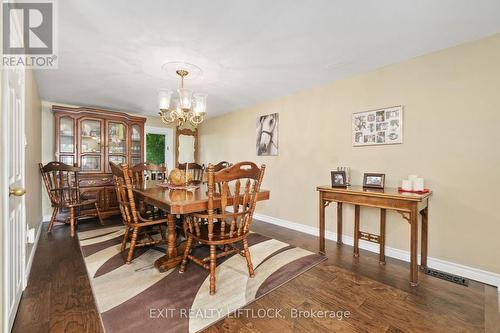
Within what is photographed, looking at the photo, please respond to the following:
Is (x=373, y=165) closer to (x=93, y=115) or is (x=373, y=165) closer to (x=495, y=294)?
(x=495, y=294)

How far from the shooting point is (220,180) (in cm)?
162

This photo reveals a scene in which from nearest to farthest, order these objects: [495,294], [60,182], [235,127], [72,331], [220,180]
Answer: [72,331]
[220,180]
[495,294]
[60,182]
[235,127]

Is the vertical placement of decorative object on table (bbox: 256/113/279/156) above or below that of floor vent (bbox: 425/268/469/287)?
above

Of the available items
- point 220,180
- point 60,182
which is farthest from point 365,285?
point 60,182

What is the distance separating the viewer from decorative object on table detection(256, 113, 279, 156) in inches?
146

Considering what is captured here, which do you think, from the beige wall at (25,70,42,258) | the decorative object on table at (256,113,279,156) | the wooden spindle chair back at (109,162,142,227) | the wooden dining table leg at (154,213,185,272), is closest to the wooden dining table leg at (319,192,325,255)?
the decorative object on table at (256,113,279,156)

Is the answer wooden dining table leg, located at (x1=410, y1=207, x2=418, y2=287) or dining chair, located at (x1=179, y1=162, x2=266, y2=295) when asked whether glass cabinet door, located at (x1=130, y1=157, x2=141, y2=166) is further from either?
wooden dining table leg, located at (x1=410, y1=207, x2=418, y2=287)

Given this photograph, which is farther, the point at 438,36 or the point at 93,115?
the point at 93,115

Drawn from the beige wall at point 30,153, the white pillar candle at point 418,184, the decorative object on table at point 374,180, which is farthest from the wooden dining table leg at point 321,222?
the beige wall at point 30,153

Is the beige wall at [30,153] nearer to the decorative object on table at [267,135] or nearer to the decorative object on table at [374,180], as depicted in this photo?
the decorative object on table at [267,135]

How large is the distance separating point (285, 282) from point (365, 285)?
680mm

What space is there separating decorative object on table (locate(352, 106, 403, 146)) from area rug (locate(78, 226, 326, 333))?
1.49 m

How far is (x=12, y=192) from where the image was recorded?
1263 millimetres

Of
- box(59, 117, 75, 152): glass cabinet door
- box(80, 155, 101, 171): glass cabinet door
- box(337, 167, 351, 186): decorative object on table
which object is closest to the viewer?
box(337, 167, 351, 186): decorative object on table
